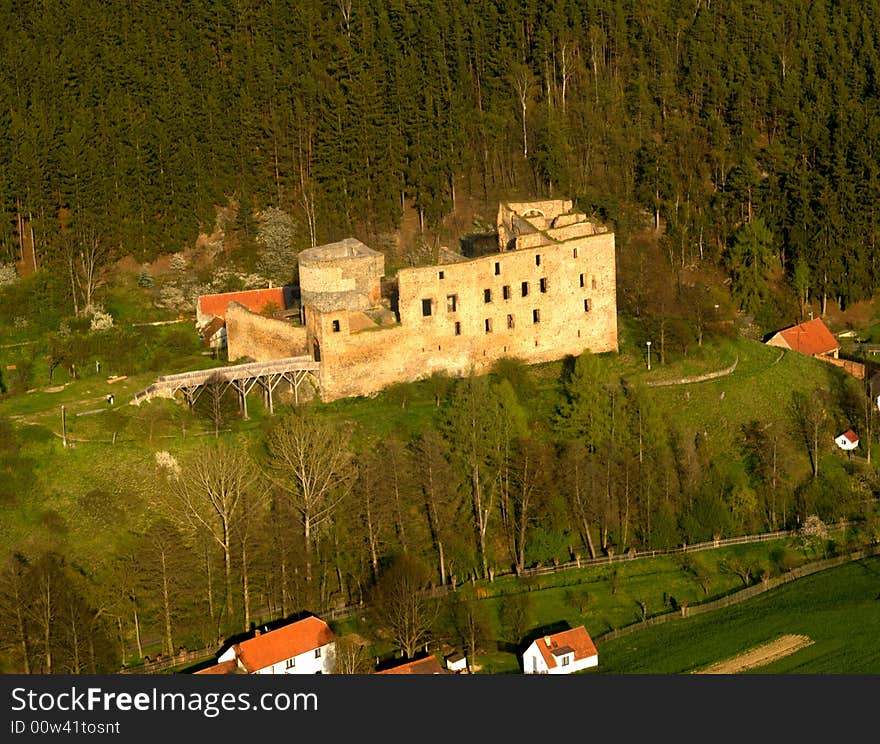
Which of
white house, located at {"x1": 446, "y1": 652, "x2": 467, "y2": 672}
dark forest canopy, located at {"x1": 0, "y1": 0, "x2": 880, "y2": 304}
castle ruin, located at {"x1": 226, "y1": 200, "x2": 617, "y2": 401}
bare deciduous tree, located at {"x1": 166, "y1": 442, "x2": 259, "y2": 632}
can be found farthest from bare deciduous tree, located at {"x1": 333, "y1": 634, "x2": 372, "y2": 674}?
dark forest canopy, located at {"x1": 0, "y1": 0, "x2": 880, "y2": 304}

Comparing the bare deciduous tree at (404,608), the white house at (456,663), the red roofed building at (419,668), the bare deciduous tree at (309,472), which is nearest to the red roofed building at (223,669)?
the red roofed building at (419,668)

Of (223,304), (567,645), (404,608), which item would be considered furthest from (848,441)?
(223,304)

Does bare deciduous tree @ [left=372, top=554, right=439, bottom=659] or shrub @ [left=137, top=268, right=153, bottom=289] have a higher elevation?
shrub @ [left=137, top=268, right=153, bottom=289]

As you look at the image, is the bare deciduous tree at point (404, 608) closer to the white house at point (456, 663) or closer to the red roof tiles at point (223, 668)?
the white house at point (456, 663)

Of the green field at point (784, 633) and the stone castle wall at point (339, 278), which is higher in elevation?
the stone castle wall at point (339, 278)

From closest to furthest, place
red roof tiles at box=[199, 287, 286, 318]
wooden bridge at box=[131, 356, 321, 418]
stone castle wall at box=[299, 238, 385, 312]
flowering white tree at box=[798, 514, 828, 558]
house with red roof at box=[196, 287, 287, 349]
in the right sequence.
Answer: flowering white tree at box=[798, 514, 828, 558] < wooden bridge at box=[131, 356, 321, 418] < stone castle wall at box=[299, 238, 385, 312] < house with red roof at box=[196, 287, 287, 349] < red roof tiles at box=[199, 287, 286, 318]

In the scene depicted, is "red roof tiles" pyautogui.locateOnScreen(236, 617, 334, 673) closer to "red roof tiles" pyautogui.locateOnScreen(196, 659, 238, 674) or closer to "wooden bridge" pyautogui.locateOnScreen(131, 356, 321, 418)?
"red roof tiles" pyautogui.locateOnScreen(196, 659, 238, 674)

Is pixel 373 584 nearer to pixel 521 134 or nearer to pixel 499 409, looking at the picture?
pixel 499 409

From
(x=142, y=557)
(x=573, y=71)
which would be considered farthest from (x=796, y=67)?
(x=142, y=557)
